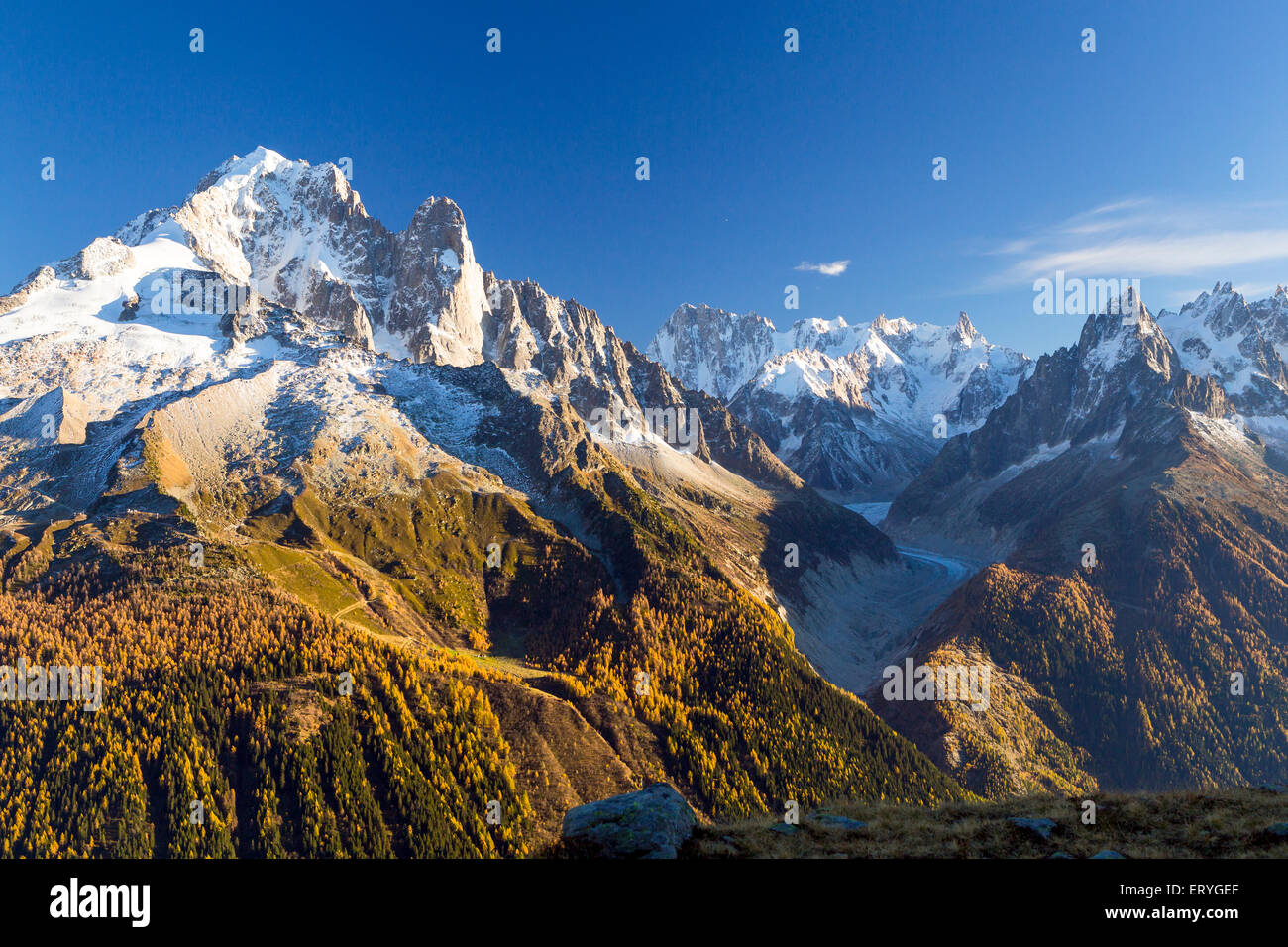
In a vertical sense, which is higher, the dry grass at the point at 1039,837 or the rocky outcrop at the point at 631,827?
the rocky outcrop at the point at 631,827

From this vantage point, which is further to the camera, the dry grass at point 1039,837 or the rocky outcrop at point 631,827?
the dry grass at point 1039,837

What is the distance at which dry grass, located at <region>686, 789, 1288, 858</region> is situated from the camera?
26.1 metres

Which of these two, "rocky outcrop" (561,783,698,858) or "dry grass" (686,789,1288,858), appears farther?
"dry grass" (686,789,1288,858)

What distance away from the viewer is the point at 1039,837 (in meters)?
28.0

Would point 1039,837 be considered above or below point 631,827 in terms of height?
below

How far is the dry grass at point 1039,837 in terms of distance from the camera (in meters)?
26.1

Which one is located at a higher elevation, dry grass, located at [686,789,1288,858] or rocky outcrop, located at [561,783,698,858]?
rocky outcrop, located at [561,783,698,858]

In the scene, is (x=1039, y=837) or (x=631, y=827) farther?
(x=1039, y=837)
